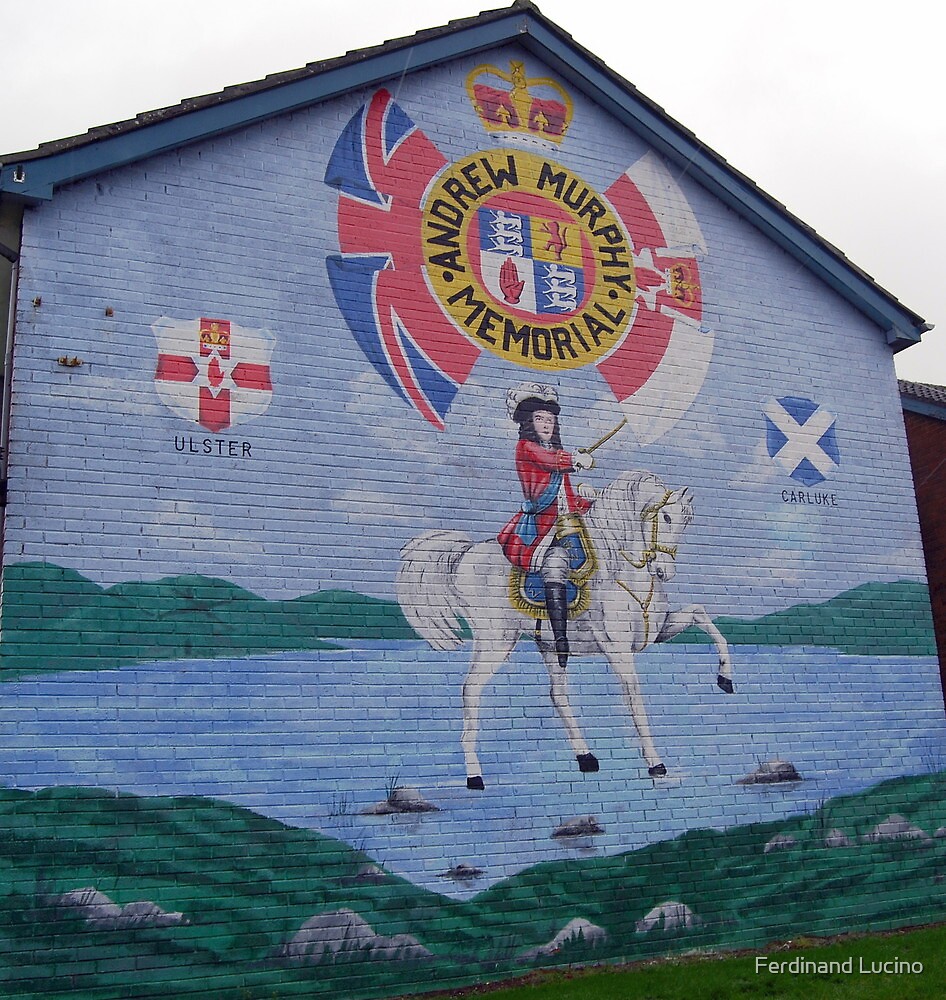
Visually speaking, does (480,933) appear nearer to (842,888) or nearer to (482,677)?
(482,677)

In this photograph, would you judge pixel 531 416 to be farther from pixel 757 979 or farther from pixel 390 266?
pixel 757 979

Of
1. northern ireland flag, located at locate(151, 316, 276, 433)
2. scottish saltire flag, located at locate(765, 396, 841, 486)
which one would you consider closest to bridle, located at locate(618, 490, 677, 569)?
scottish saltire flag, located at locate(765, 396, 841, 486)

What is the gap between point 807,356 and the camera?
1336 cm

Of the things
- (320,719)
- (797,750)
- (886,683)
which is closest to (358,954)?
(320,719)

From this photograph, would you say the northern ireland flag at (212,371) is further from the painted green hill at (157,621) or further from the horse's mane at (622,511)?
the horse's mane at (622,511)

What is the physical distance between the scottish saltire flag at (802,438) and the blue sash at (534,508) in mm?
2777

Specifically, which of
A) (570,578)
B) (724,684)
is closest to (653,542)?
(570,578)

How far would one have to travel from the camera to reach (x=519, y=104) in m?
12.5

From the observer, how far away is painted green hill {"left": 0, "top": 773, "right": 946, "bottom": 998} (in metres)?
8.59

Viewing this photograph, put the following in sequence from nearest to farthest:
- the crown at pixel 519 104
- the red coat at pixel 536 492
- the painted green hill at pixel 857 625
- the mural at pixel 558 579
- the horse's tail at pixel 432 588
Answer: the horse's tail at pixel 432 588 < the mural at pixel 558 579 < the red coat at pixel 536 492 < the painted green hill at pixel 857 625 < the crown at pixel 519 104

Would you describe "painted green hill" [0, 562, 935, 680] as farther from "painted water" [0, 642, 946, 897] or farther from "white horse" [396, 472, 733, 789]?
"white horse" [396, 472, 733, 789]

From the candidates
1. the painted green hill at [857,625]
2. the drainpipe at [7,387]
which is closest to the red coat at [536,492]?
the painted green hill at [857,625]

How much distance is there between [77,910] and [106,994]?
0.65m

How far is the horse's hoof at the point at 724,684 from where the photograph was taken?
11.7m
